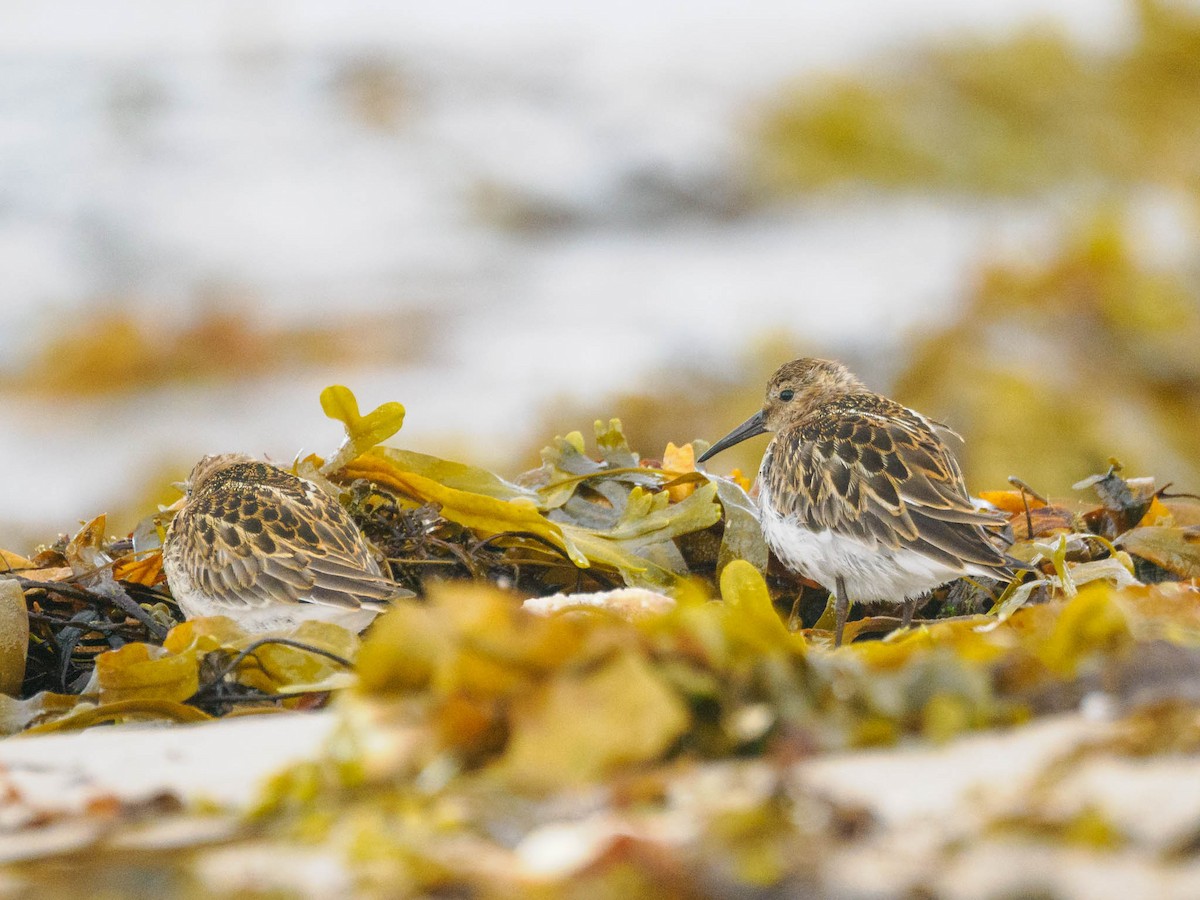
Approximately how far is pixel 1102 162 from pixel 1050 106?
96 centimetres

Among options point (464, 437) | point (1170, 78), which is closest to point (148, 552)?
point (464, 437)

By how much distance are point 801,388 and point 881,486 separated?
0.69 meters

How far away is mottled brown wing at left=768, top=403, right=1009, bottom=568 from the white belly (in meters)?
0.03

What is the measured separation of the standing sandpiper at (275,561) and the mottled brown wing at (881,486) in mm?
894

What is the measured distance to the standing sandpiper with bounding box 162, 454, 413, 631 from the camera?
2338 mm

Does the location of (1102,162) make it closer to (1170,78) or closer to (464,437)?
(1170,78)

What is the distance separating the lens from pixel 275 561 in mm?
2445

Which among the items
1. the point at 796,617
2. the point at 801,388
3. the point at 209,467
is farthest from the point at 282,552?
the point at 801,388

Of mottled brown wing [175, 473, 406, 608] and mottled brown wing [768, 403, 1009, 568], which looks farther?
mottled brown wing [768, 403, 1009, 568]

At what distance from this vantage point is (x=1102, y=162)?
41.1 feet

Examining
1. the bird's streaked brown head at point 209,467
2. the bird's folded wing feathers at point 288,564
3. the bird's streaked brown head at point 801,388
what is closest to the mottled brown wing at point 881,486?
the bird's streaked brown head at point 801,388

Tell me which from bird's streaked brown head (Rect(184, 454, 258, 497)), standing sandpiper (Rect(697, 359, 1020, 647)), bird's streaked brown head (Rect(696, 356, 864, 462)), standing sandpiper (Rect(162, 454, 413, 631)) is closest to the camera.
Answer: standing sandpiper (Rect(162, 454, 413, 631))

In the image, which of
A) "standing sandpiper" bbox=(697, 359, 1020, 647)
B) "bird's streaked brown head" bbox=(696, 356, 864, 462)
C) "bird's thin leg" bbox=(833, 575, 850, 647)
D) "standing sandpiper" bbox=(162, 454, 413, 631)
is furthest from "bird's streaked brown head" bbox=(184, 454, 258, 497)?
"bird's thin leg" bbox=(833, 575, 850, 647)

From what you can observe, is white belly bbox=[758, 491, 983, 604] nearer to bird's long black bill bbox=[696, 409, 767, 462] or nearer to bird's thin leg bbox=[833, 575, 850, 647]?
bird's thin leg bbox=[833, 575, 850, 647]
